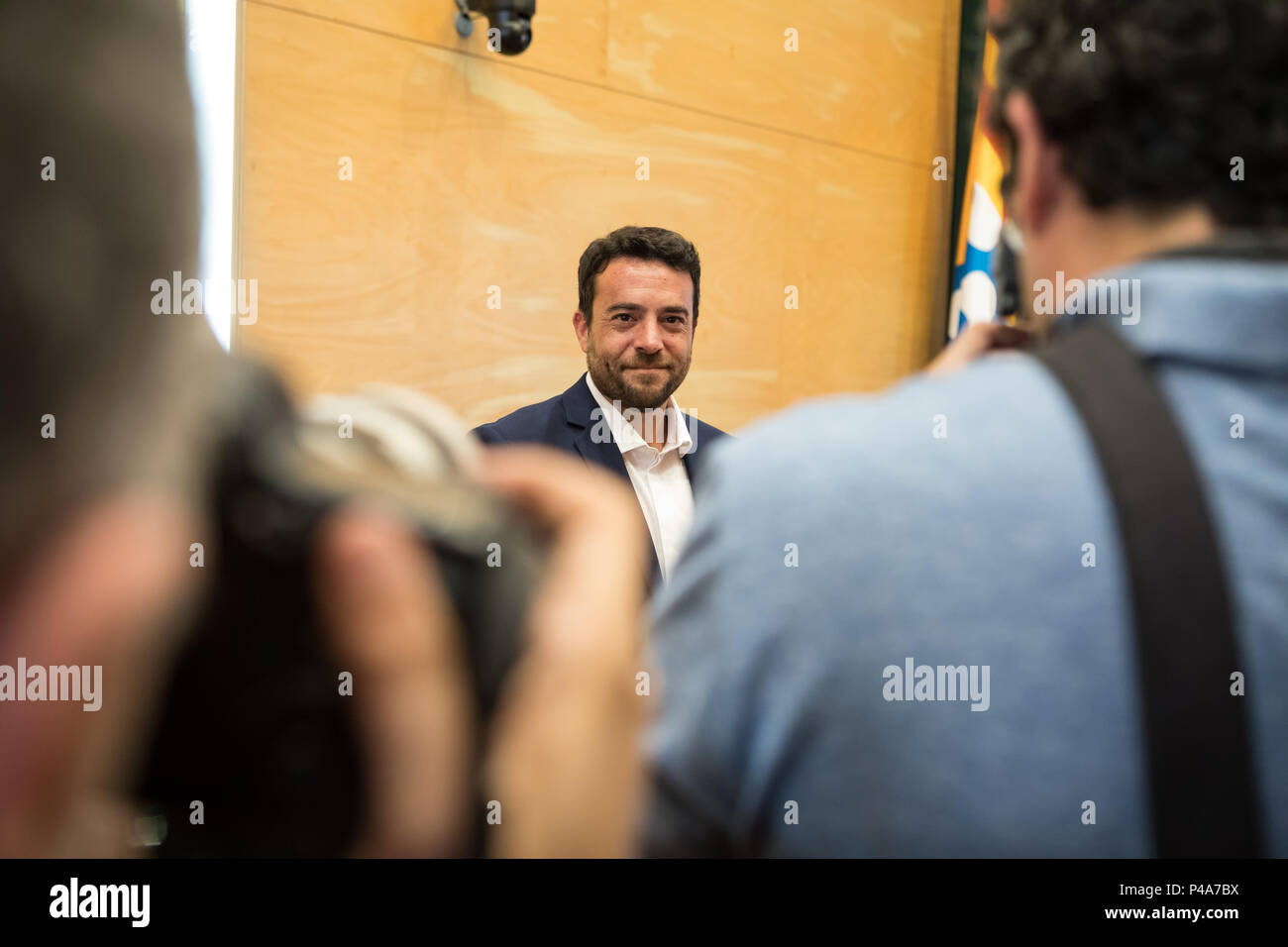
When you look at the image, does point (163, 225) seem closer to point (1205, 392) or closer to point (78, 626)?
point (78, 626)

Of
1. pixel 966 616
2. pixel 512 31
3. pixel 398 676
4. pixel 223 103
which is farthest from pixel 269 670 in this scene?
pixel 512 31

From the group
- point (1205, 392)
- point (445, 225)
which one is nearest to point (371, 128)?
point (445, 225)

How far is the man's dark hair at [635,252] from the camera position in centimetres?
258

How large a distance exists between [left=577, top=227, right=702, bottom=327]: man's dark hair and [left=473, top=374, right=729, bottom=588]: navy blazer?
0.27 m

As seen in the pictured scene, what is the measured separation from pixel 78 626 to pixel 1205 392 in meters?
0.56

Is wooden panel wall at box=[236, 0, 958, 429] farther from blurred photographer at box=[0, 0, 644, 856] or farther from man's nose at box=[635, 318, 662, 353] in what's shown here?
blurred photographer at box=[0, 0, 644, 856]

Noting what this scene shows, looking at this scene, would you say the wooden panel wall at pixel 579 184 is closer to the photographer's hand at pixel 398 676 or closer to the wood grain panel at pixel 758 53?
the wood grain panel at pixel 758 53

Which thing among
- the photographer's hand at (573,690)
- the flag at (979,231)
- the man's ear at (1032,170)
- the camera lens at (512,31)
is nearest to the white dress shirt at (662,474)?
the camera lens at (512,31)

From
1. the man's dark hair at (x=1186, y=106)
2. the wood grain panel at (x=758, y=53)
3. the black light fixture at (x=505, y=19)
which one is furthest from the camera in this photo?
the wood grain panel at (x=758, y=53)

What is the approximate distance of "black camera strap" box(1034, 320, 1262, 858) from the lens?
0.52 m

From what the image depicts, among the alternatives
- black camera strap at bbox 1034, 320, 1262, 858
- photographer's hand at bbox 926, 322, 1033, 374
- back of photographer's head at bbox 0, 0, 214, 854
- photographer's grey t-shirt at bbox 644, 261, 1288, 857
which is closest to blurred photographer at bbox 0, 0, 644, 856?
back of photographer's head at bbox 0, 0, 214, 854

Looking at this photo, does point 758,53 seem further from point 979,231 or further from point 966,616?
point 966,616

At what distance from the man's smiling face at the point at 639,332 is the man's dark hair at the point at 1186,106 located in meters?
1.88

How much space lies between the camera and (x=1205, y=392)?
1.89 ft
